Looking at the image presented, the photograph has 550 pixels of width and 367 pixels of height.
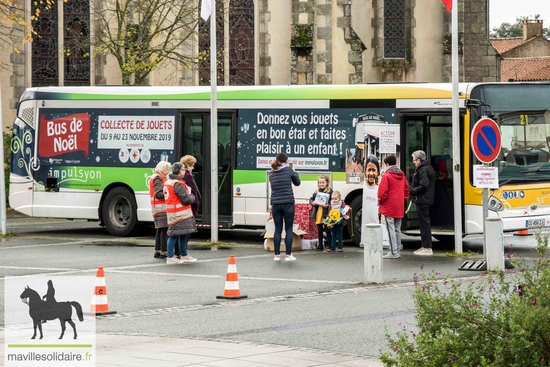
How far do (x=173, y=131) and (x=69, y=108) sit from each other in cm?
276

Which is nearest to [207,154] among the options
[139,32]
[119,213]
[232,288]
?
[119,213]

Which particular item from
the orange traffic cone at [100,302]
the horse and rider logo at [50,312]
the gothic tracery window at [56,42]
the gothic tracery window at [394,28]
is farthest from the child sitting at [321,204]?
the gothic tracery window at [394,28]

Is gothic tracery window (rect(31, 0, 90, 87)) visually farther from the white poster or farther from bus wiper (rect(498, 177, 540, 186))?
the white poster

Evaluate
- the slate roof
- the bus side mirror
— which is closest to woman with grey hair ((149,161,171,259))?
the bus side mirror

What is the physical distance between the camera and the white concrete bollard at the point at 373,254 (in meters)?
14.7

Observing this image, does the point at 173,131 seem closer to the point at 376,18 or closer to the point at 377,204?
the point at 377,204

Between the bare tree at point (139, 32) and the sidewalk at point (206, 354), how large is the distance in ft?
68.3

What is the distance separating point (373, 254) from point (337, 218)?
5115 mm

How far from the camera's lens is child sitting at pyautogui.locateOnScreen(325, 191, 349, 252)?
19.9 meters

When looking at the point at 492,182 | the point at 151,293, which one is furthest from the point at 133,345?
the point at 492,182

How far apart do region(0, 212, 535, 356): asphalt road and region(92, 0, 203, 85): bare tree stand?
8.42 meters

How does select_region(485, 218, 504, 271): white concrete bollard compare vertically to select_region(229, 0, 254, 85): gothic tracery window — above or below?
below

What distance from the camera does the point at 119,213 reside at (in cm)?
2350

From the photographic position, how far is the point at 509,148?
19766 mm
